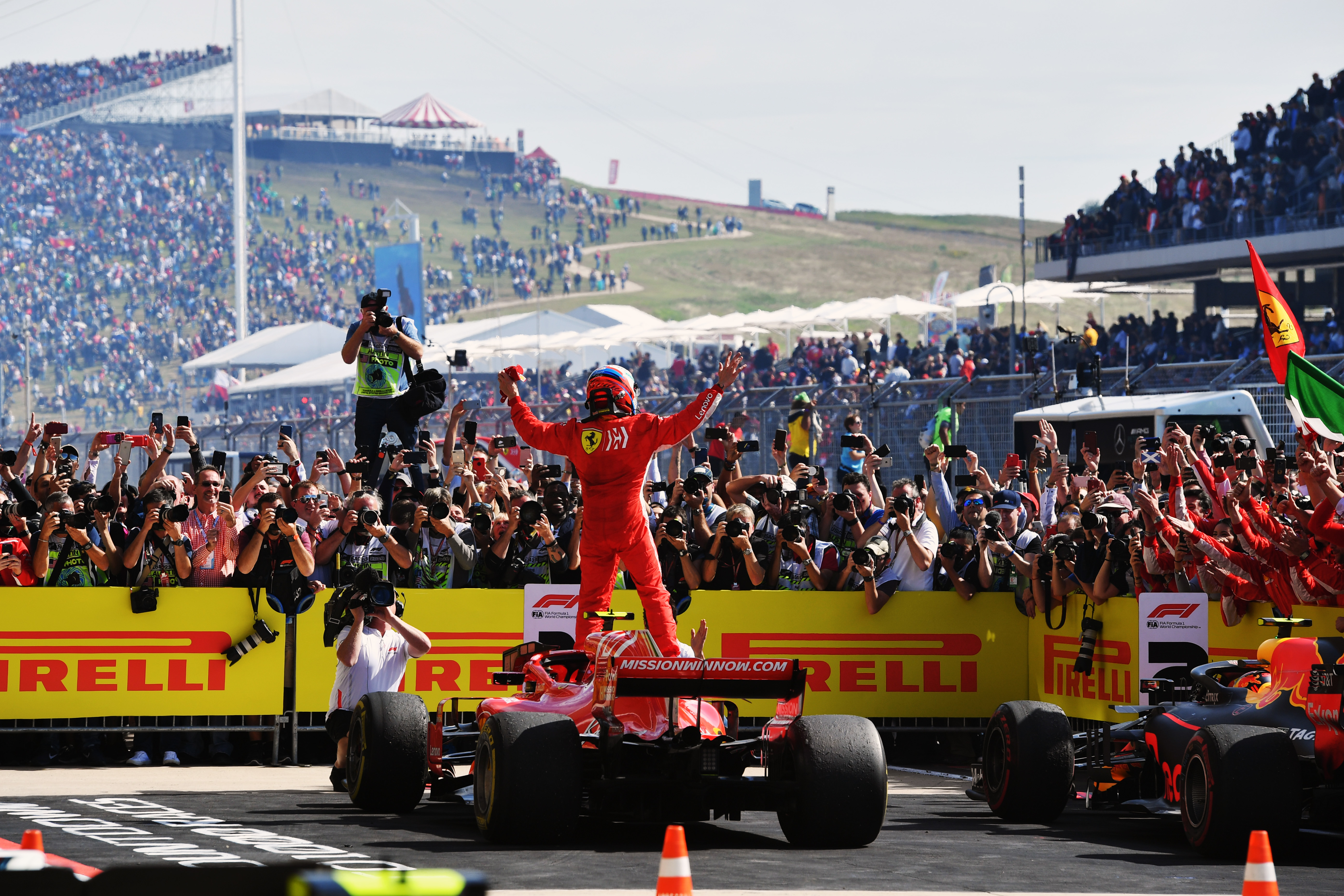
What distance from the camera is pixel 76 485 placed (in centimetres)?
1243

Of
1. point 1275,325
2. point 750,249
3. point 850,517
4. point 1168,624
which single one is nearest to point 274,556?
point 850,517

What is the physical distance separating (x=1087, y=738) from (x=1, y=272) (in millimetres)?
80831

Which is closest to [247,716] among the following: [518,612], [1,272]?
[518,612]

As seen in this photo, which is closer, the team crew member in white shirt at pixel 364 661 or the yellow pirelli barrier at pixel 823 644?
the team crew member in white shirt at pixel 364 661

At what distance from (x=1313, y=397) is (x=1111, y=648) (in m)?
2.42

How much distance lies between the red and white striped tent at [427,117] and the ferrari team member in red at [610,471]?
127476 mm

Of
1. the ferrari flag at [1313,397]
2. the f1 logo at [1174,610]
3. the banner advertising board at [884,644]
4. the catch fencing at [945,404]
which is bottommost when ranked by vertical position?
the banner advertising board at [884,644]

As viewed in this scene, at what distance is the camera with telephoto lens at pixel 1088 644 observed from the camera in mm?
11273

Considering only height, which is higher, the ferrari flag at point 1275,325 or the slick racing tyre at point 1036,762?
the ferrari flag at point 1275,325

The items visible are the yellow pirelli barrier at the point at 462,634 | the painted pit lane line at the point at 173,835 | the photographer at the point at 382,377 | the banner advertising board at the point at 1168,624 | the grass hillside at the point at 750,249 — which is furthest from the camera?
the grass hillside at the point at 750,249

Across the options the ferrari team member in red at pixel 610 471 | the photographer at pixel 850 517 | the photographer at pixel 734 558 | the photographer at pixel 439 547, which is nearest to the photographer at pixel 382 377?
the photographer at pixel 439 547

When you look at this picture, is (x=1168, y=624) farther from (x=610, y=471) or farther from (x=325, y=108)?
(x=325, y=108)

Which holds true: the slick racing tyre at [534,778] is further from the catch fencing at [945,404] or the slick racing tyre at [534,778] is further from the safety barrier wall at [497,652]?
the catch fencing at [945,404]

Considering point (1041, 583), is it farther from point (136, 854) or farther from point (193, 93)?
point (193, 93)
